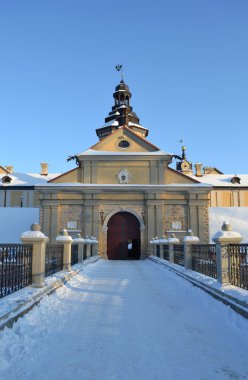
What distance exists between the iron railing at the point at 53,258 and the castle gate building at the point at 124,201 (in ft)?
48.8

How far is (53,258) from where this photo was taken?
35.8 feet

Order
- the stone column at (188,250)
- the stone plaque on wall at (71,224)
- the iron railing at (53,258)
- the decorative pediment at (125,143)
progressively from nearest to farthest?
the iron railing at (53,258)
the stone column at (188,250)
the stone plaque on wall at (71,224)
the decorative pediment at (125,143)

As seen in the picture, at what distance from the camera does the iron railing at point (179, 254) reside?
14.3 metres

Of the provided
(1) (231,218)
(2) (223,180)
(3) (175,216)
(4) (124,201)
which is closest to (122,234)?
(4) (124,201)

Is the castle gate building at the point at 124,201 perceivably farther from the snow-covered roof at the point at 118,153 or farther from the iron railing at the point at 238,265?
the iron railing at the point at 238,265

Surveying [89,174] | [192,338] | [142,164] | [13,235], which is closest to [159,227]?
[142,164]

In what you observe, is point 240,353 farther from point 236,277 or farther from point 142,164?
point 142,164

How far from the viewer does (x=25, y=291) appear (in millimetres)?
6914

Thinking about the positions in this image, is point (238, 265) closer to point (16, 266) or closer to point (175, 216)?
point (16, 266)

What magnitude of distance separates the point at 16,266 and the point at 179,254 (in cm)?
924

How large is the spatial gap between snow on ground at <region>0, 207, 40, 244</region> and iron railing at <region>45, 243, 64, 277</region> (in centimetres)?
1825

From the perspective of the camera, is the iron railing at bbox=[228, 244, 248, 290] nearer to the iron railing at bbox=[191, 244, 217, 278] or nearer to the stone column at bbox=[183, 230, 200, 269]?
the iron railing at bbox=[191, 244, 217, 278]

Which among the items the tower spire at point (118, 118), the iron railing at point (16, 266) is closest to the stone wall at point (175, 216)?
the tower spire at point (118, 118)

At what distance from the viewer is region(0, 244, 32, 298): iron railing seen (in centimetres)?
679
